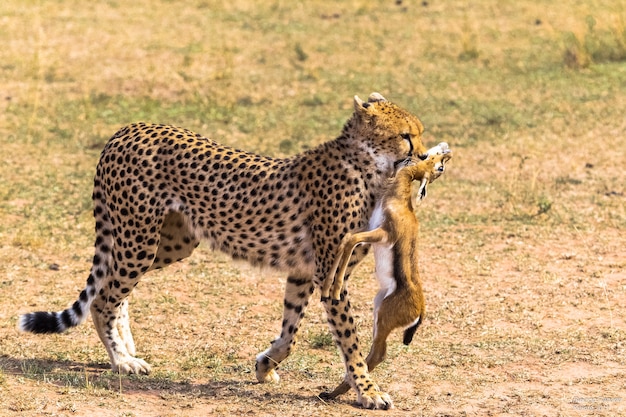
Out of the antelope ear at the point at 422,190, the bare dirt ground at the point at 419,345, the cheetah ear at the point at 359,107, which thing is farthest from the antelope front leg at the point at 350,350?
the cheetah ear at the point at 359,107

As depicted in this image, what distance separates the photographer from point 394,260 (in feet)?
16.4

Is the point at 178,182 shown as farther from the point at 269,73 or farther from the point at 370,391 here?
the point at 269,73

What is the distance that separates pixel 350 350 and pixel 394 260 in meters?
0.48

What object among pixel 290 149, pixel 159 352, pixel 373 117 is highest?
pixel 373 117

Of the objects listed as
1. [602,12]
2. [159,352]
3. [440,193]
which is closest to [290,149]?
[440,193]

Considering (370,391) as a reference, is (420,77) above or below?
above

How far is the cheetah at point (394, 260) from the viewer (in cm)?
494

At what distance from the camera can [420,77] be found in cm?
1146

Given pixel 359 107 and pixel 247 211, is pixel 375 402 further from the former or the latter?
pixel 359 107

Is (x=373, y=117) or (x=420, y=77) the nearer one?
(x=373, y=117)

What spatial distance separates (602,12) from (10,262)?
8.52 m

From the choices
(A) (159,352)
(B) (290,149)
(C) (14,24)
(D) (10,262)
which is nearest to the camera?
(A) (159,352)

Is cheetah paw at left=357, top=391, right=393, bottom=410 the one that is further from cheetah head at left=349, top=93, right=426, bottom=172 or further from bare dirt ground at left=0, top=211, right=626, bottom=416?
cheetah head at left=349, top=93, right=426, bottom=172

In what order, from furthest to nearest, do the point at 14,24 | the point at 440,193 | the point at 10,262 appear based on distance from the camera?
the point at 14,24, the point at 440,193, the point at 10,262
